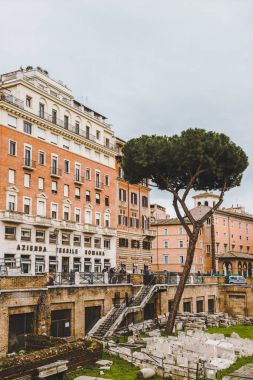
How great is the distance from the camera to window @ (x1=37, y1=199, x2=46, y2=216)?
47.8 meters

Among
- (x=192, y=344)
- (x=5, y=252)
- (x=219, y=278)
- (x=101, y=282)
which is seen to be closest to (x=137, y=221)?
(x=219, y=278)

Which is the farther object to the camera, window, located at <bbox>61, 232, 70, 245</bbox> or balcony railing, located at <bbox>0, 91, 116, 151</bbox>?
window, located at <bbox>61, 232, 70, 245</bbox>

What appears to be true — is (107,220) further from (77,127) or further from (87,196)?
(77,127)

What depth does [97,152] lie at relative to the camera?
57.4 m

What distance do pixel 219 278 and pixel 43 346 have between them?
96.2ft

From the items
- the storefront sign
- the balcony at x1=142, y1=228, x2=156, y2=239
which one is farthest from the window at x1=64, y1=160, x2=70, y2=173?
the balcony at x1=142, y1=228, x2=156, y2=239

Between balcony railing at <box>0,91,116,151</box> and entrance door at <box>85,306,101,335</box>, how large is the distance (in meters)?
21.5

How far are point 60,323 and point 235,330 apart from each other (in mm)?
15912

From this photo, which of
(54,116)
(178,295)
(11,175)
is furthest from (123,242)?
(178,295)

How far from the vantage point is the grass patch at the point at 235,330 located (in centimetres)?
3719

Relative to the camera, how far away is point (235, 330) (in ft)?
128

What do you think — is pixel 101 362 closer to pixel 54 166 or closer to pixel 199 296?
pixel 199 296

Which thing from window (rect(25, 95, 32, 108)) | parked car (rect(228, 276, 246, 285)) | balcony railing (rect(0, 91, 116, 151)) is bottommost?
parked car (rect(228, 276, 246, 285))

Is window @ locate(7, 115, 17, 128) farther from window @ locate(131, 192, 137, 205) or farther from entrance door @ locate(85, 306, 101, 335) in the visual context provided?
window @ locate(131, 192, 137, 205)
